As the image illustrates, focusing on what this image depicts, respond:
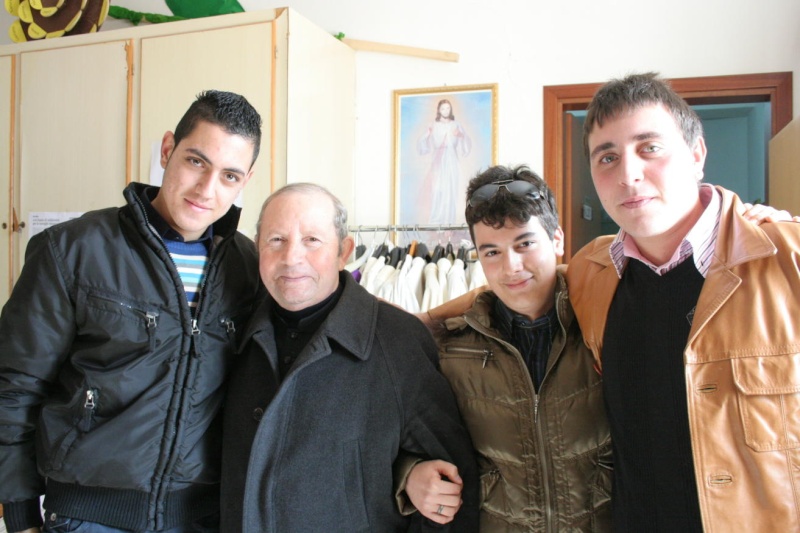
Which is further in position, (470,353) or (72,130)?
(72,130)

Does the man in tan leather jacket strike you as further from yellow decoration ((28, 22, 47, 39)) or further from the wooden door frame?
yellow decoration ((28, 22, 47, 39))

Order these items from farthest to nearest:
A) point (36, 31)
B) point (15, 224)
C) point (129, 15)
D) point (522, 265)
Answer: point (129, 15) → point (36, 31) → point (15, 224) → point (522, 265)

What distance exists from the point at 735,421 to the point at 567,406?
336 millimetres

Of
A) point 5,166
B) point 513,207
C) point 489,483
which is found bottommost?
point 489,483

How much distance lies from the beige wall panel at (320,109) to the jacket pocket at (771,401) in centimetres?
183

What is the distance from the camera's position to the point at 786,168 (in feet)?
7.42

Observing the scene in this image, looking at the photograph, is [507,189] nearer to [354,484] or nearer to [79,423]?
[354,484]

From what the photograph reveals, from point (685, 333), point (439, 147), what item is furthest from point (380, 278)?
point (685, 333)

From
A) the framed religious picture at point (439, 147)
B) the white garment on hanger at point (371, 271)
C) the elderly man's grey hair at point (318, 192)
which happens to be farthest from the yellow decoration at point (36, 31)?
the elderly man's grey hair at point (318, 192)

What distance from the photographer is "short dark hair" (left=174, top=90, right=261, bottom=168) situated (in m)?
1.35

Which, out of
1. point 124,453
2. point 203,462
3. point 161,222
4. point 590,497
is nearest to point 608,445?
point 590,497

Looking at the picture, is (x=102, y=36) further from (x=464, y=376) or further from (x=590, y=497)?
(x=590, y=497)

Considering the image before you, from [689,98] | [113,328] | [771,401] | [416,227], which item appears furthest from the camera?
[416,227]

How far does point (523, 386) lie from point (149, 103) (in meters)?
2.16
